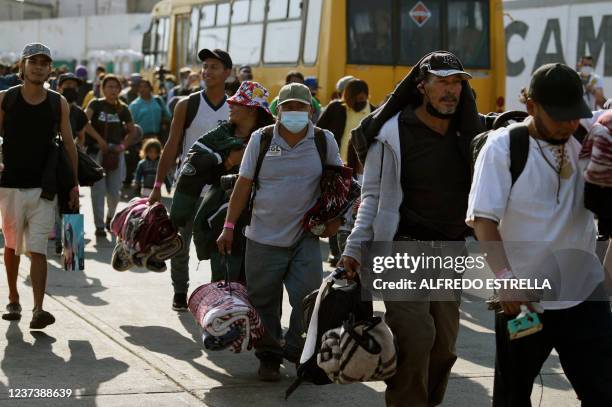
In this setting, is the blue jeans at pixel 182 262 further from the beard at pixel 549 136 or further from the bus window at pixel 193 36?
the bus window at pixel 193 36

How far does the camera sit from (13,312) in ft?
27.8

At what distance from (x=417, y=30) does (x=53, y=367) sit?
12.2 m

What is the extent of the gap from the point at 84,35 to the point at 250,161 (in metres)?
44.6

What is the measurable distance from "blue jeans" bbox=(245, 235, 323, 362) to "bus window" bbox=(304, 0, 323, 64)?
37.1 feet

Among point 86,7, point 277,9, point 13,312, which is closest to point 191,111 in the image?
point 13,312

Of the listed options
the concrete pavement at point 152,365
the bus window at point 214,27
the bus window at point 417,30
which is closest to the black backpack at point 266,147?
the concrete pavement at point 152,365

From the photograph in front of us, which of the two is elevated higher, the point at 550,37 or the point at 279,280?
the point at 550,37

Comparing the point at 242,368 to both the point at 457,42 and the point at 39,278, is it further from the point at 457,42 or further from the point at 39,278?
the point at 457,42

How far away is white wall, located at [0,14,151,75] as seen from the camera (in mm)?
48188

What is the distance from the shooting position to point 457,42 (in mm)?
18688

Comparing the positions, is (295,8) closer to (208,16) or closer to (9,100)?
(208,16)

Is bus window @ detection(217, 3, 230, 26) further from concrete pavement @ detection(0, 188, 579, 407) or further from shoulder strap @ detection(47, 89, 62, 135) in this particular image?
shoulder strap @ detection(47, 89, 62, 135)

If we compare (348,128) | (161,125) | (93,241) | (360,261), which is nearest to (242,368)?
(360,261)

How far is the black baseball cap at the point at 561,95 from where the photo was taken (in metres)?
4.62
